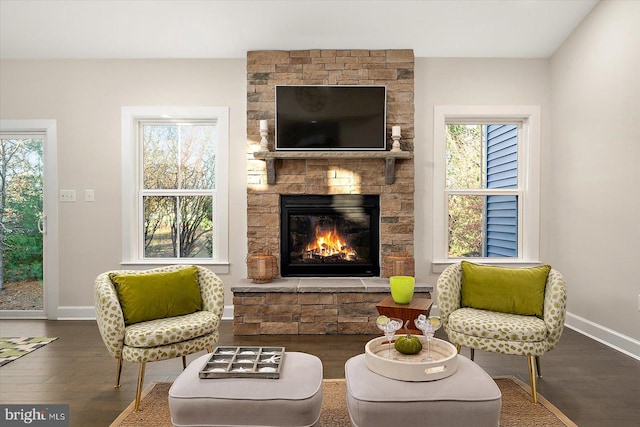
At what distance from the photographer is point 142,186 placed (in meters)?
4.20

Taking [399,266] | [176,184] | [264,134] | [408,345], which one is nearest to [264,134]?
[264,134]

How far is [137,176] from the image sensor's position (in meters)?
4.17

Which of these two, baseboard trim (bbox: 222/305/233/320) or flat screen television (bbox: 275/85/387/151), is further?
baseboard trim (bbox: 222/305/233/320)

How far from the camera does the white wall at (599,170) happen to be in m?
3.06

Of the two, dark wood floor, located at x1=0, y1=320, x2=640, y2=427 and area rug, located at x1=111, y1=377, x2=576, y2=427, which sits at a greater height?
area rug, located at x1=111, y1=377, x2=576, y2=427

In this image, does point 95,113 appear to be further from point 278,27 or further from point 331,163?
point 331,163

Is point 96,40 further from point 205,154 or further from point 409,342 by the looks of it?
point 409,342

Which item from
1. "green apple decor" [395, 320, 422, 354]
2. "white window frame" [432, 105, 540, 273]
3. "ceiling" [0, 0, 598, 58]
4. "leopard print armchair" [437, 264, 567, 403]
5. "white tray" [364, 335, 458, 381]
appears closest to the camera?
"white tray" [364, 335, 458, 381]

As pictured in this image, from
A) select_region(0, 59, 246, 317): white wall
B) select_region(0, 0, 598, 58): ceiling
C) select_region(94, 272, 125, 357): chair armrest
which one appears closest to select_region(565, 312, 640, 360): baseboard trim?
select_region(0, 0, 598, 58): ceiling

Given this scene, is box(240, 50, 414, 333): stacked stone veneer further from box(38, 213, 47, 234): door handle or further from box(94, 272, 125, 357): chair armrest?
box(38, 213, 47, 234): door handle

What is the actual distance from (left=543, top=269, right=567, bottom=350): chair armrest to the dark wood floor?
1.12 feet

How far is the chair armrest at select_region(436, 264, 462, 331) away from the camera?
2.74 metres

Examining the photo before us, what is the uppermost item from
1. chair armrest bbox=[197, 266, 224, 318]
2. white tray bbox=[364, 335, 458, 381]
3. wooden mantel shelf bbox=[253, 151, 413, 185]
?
wooden mantel shelf bbox=[253, 151, 413, 185]

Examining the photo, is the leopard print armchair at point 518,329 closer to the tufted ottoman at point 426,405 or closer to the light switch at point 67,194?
the tufted ottoman at point 426,405
